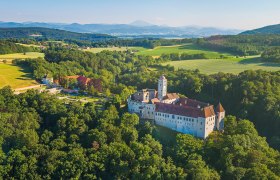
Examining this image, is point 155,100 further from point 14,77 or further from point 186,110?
point 14,77

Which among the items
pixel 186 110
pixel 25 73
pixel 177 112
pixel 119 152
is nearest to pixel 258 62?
pixel 186 110

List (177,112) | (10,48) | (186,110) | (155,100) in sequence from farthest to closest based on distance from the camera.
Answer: (10,48)
(155,100)
(177,112)
(186,110)

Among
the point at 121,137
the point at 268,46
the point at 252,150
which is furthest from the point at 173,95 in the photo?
the point at 268,46

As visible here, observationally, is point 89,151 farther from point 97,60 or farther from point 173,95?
point 97,60

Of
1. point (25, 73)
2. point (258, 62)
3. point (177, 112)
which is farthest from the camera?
point (258, 62)

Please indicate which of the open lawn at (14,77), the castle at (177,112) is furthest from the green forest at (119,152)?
the open lawn at (14,77)

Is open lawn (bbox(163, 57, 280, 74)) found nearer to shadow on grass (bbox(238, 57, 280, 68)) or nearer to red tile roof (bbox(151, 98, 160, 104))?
shadow on grass (bbox(238, 57, 280, 68))

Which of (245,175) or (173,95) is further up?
(173,95)

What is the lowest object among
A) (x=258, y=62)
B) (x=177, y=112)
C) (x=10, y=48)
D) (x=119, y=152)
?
(x=119, y=152)
